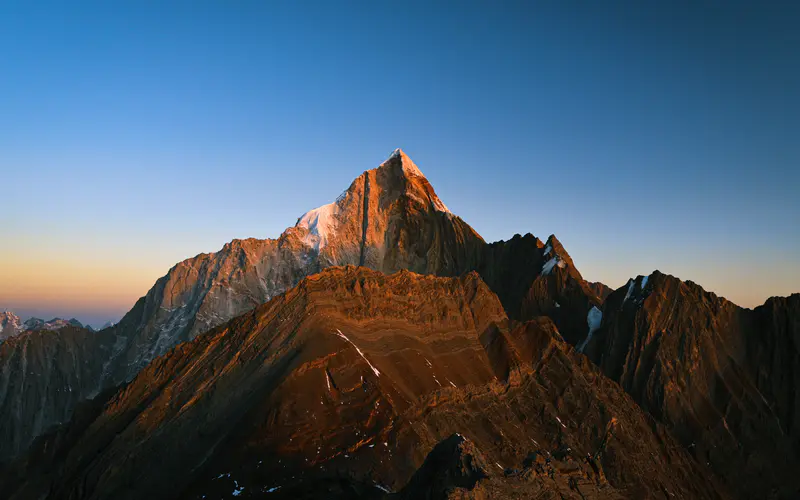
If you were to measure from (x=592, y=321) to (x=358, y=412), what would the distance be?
98.1m

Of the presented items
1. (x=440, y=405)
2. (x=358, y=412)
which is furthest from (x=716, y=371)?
(x=358, y=412)

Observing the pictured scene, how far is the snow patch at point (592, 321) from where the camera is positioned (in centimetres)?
17182

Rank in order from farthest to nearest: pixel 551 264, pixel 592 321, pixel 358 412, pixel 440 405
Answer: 1. pixel 551 264
2. pixel 592 321
3. pixel 440 405
4. pixel 358 412

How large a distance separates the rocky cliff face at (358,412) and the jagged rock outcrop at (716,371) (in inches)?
417

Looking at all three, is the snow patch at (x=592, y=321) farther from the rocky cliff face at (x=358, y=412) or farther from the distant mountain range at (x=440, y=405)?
the rocky cliff face at (x=358, y=412)

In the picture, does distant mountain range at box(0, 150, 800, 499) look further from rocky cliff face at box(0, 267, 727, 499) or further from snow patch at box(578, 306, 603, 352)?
snow patch at box(578, 306, 603, 352)

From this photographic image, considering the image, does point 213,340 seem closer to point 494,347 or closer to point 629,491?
point 494,347

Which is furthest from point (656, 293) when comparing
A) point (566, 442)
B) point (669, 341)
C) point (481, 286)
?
point (566, 442)

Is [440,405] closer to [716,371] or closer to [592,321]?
[716,371]

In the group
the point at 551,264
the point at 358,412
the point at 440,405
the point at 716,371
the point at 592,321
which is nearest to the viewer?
the point at 358,412

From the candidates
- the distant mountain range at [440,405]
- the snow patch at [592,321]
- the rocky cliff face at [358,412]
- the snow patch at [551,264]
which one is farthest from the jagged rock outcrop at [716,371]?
the snow patch at [551,264]

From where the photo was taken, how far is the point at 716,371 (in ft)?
507

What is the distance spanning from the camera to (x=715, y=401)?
151 m

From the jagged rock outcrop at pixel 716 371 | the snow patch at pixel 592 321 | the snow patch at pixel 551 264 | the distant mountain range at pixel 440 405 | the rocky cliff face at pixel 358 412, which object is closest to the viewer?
the distant mountain range at pixel 440 405
